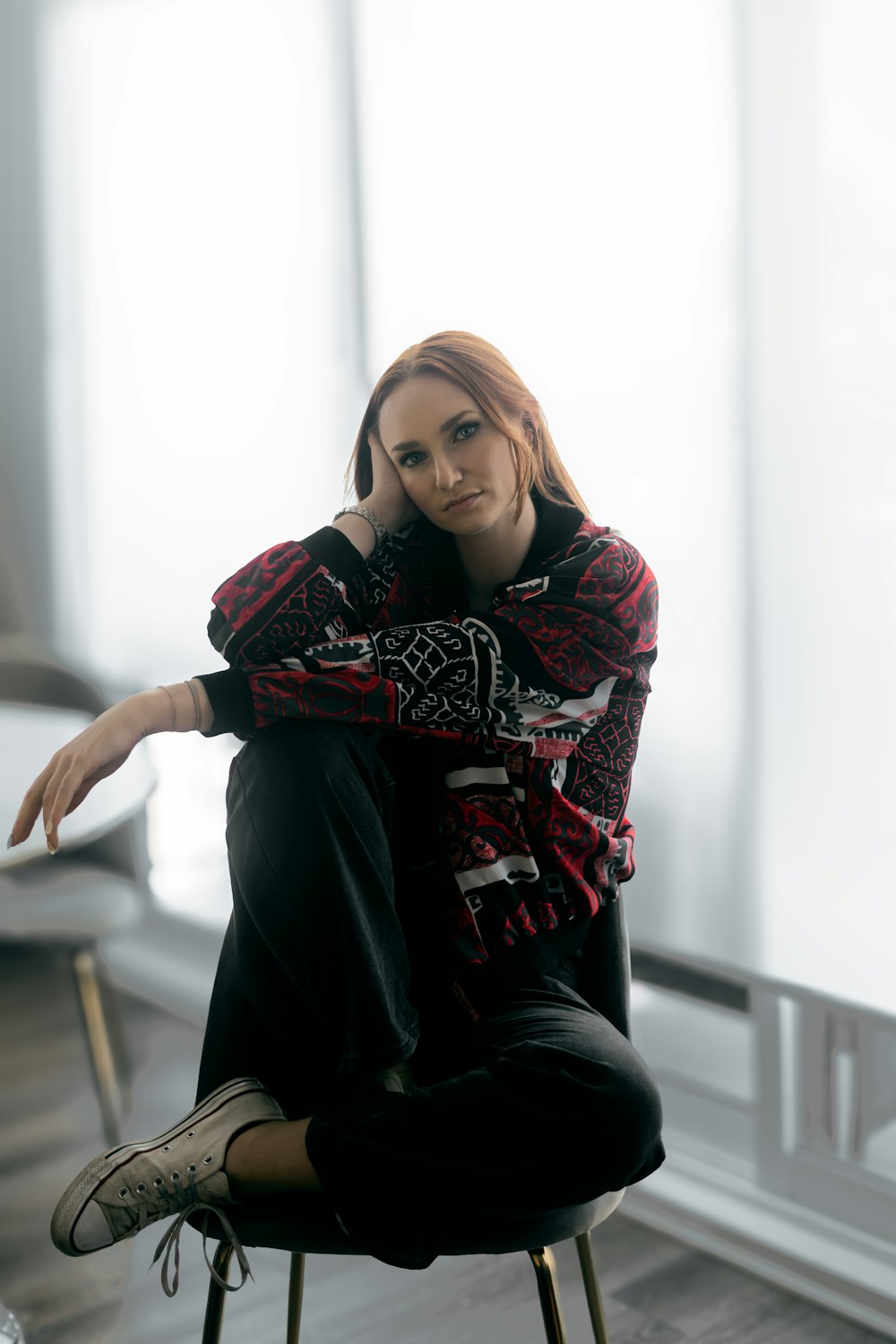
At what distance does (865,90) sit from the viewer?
158 centimetres

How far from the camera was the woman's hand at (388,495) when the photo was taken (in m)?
1.40

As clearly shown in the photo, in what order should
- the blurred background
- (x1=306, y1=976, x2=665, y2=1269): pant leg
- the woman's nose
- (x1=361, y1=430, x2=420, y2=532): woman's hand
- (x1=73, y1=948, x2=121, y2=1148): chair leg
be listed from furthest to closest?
(x1=73, y1=948, x2=121, y2=1148): chair leg, the blurred background, (x1=361, y1=430, x2=420, y2=532): woman's hand, the woman's nose, (x1=306, y1=976, x2=665, y2=1269): pant leg

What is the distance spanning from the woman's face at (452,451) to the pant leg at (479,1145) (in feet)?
1.69

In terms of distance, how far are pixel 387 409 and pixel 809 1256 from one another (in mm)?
1270

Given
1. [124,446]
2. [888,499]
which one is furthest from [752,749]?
[124,446]

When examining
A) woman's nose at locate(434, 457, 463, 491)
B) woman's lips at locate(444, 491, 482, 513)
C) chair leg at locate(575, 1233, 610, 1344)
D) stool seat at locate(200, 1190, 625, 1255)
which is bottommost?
chair leg at locate(575, 1233, 610, 1344)

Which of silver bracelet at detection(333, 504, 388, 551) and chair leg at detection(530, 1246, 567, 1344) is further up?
silver bracelet at detection(333, 504, 388, 551)

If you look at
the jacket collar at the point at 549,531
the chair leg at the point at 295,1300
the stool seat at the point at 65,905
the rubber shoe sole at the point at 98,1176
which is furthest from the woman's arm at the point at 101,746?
the stool seat at the point at 65,905

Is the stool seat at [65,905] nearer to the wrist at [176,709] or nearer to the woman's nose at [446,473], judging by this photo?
the wrist at [176,709]

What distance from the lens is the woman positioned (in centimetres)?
111

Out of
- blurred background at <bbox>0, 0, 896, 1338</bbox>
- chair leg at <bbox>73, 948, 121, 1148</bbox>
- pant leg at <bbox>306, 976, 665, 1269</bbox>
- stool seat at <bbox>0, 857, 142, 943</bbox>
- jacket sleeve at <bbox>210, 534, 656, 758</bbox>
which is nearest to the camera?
pant leg at <bbox>306, 976, 665, 1269</bbox>

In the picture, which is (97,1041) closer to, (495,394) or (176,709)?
(176,709)

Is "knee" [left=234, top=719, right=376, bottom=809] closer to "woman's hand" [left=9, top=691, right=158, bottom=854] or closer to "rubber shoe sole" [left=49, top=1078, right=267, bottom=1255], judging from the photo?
"woman's hand" [left=9, top=691, right=158, bottom=854]

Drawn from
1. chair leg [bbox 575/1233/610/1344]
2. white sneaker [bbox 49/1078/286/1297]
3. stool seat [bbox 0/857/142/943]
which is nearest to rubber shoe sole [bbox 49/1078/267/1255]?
white sneaker [bbox 49/1078/286/1297]
